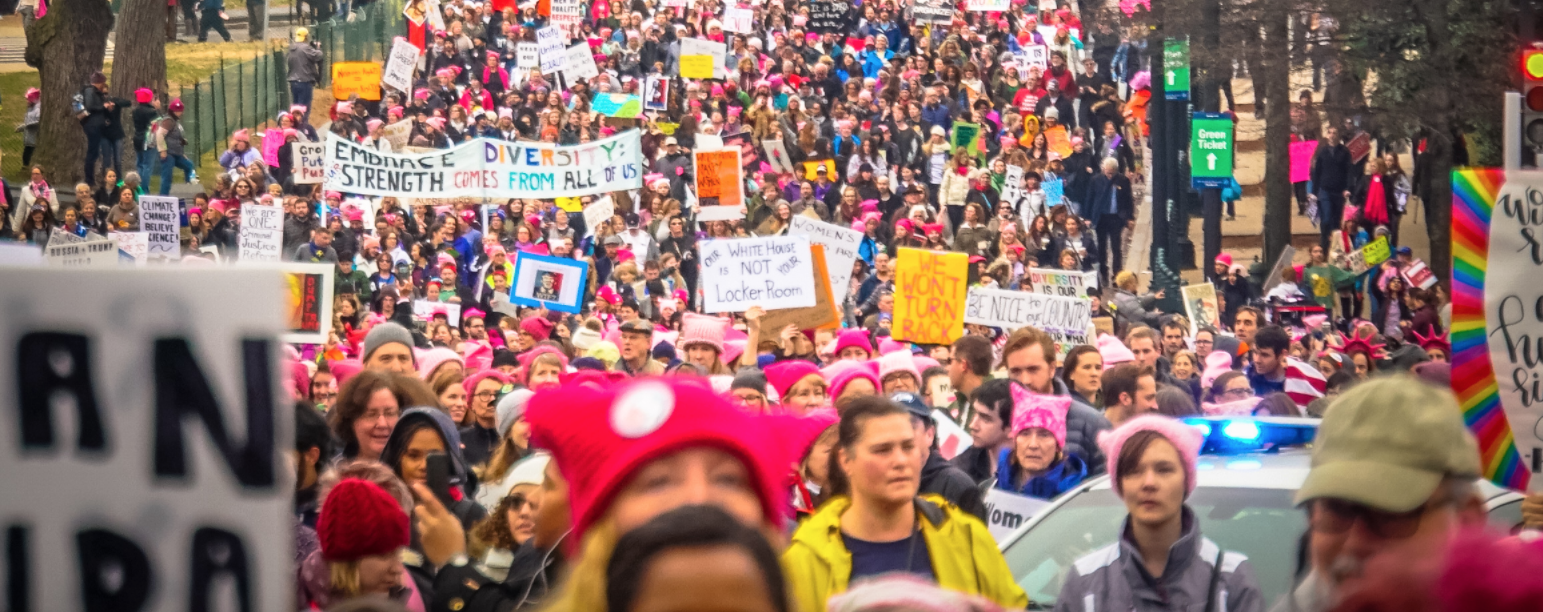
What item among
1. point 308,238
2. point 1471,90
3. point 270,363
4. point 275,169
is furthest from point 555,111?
point 270,363

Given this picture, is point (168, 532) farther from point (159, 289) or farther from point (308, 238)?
point (308, 238)

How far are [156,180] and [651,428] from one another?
1114 inches

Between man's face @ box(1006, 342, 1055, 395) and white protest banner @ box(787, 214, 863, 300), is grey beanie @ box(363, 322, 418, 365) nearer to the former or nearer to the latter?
man's face @ box(1006, 342, 1055, 395)

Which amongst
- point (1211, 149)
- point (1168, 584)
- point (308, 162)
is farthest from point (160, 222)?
point (1168, 584)

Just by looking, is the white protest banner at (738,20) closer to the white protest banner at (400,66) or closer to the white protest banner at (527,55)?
the white protest banner at (527,55)

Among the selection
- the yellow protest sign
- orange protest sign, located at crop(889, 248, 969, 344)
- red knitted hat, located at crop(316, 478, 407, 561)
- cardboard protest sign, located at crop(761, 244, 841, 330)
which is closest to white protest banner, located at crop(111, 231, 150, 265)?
cardboard protest sign, located at crop(761, 244, 841, 330)

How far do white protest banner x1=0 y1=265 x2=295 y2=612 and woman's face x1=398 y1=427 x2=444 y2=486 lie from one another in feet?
8.86

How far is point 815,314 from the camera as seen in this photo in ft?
41.7

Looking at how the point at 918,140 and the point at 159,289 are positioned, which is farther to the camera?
the point at 918,140

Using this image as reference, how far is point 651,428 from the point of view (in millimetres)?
2820

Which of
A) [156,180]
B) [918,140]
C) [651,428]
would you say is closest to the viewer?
[651,428]

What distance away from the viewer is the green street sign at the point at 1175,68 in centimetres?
2092

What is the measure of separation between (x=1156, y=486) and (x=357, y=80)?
23502 mm

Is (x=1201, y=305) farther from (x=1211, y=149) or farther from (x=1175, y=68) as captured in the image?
(x=1175, y=68)
